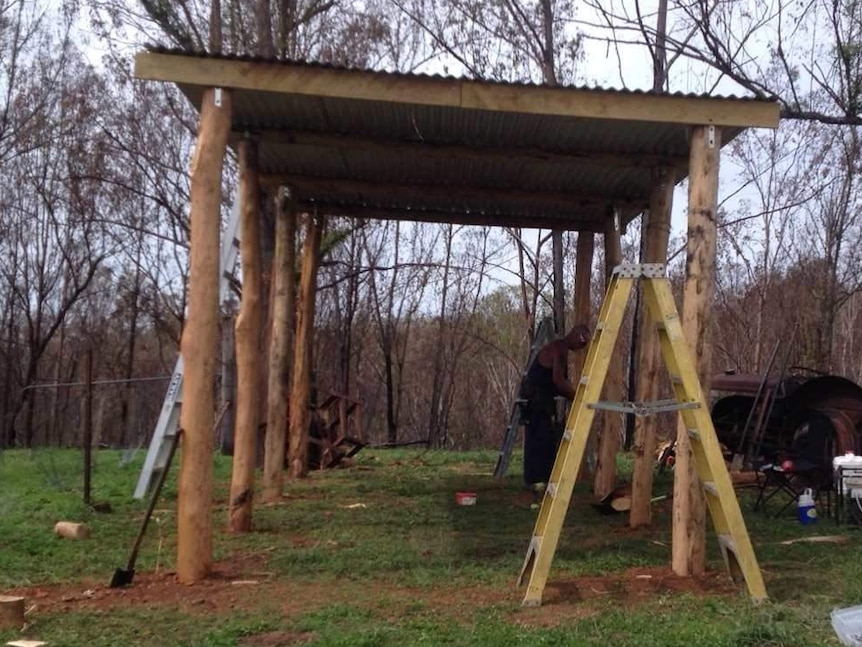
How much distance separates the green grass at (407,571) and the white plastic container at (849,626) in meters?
0.08

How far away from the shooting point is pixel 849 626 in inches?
201

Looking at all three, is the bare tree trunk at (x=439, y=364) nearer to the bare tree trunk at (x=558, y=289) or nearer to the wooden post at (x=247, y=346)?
the bare tree trunk at (x=558, y=289)

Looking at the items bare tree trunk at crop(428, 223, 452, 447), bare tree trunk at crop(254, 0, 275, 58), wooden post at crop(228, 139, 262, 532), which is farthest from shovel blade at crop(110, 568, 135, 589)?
bare tree trunk at crop(428, 223, 452, 447)

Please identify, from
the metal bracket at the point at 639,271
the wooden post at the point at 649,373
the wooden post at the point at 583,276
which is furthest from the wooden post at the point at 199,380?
the wooden post at the point at 583,276

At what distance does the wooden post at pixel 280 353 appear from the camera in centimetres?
1105

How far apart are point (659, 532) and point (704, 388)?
2.37 m

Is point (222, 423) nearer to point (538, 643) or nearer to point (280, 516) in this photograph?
point (280, 516)

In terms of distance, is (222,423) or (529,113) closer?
(529,113)

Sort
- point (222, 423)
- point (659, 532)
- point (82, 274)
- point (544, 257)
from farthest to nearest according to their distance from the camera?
point (82, 274) < point (544, 257) < point (222, 423) < point (659, 532)

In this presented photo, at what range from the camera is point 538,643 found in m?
5.21

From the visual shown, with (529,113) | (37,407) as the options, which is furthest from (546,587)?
(37,407)

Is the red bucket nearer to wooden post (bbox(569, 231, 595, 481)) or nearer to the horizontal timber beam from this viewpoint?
wooden post (bbox(569, 231, 595, 481))

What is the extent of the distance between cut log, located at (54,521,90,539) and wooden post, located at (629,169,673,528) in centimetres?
525

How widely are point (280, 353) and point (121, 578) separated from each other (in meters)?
4.51
